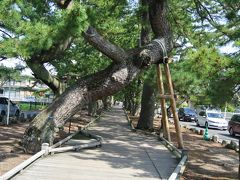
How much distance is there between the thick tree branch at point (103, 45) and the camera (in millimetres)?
10711

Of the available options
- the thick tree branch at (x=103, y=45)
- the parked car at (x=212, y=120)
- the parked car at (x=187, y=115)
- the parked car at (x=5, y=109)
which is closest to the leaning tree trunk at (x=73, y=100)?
the thick tree branch at (x=103, y=45)

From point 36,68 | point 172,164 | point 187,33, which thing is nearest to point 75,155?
point 172,164

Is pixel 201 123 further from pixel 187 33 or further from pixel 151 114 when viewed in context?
pixel 187 33

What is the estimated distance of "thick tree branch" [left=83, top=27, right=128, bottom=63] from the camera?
1071 centimetres

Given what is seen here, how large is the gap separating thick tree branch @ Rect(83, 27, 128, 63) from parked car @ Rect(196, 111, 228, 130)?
79.6 feet

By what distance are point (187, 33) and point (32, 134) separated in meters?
9.11

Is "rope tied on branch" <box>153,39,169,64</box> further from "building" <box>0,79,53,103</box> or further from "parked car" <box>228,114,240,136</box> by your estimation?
"parked car" <box>228,114,240,136</box>

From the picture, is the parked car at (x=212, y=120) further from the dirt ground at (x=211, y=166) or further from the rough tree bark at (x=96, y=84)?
the rough tree bark at (x=96, y=84)

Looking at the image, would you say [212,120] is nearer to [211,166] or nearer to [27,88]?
[27,88]

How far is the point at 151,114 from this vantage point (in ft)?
75.9

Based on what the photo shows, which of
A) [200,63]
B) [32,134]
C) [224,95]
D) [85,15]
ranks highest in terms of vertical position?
[85,15]

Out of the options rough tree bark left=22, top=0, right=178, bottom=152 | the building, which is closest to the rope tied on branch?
rough tree bark left=22, top=0, right=178, bottom=152

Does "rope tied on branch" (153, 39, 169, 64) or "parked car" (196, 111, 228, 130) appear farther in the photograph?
"parked car" (196, 111, 228, 130)

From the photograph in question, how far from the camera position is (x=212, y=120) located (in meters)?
35.0
